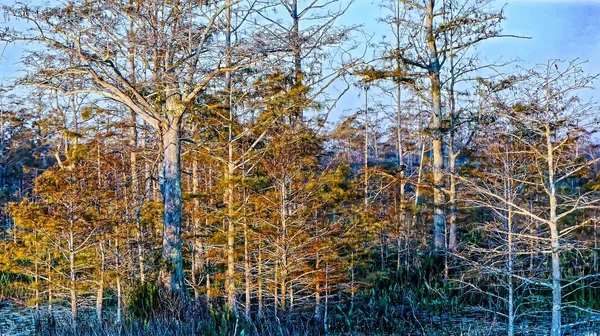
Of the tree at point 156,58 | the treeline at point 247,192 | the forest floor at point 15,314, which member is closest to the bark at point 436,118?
the treeline at point 247,192

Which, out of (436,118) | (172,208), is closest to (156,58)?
(172,208)

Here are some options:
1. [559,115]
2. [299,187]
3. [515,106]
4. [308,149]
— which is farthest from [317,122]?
[559,115]

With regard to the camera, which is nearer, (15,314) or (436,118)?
(15,314)

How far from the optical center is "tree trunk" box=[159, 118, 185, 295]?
8.77 meters

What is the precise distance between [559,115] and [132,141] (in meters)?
10.8

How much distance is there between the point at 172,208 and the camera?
9.18 meters

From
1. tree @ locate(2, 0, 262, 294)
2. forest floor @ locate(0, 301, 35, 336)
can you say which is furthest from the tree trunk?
forest floor @ locate(0, 301, 35, 336)

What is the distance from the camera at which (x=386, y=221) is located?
35.8ft

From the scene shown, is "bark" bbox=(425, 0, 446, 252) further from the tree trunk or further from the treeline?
the tree trunk

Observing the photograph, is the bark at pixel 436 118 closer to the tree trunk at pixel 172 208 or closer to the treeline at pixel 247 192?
the treeline at pixel 247 192

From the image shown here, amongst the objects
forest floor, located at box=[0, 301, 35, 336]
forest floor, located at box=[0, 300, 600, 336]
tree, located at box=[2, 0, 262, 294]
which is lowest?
forest floor, located at box=[0, 301, 35, 336]

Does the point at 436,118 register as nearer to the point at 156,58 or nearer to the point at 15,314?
the point at 156,58

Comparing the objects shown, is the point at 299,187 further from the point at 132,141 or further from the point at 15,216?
the point at 132,141

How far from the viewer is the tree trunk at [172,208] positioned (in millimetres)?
8773
